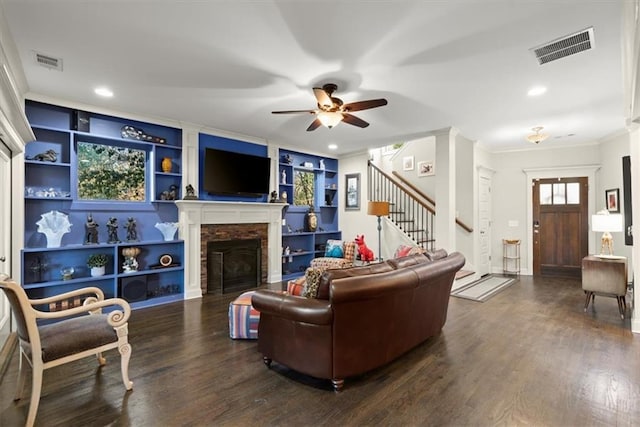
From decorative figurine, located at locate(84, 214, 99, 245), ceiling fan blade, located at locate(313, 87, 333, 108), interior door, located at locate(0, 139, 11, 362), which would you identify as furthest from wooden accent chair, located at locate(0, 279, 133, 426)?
ceiling fan blade, located at locate(313, 87, 333, 108)

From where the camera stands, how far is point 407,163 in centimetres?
764

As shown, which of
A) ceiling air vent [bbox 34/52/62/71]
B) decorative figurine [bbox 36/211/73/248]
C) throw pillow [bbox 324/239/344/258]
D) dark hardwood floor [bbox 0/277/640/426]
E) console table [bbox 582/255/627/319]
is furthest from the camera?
throw pillow [bbox 324/239/344/258]

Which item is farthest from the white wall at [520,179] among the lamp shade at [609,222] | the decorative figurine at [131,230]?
the decorative figurine at [131,230]

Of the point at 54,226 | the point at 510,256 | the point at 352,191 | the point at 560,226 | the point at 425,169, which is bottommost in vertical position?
the point at 510,256

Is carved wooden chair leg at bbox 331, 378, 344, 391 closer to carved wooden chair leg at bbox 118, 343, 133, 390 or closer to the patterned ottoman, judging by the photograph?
the patterned ottoman

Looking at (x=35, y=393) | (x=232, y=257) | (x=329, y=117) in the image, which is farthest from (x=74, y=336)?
(x=232, y=257)

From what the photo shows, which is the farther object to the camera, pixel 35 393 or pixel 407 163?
pixel 407 163

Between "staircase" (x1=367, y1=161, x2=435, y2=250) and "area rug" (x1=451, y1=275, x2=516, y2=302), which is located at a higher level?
"staircase" (x1=367, y1=161, x2=435, y2=250)

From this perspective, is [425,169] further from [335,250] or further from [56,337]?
[56,337]

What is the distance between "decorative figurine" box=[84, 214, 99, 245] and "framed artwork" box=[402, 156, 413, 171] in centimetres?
626

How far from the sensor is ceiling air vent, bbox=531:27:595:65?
2.55 m

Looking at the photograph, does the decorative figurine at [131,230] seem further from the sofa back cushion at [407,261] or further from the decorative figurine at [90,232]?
the sofa back cushion at [407,261]

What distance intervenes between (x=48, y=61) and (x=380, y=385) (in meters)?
4.13

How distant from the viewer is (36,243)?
384 centimetres
